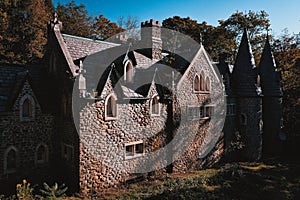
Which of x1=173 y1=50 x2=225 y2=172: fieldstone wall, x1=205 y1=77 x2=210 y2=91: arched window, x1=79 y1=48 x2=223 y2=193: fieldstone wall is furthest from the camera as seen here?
x1=205 y1=77 x2=210 y2=91: arched window

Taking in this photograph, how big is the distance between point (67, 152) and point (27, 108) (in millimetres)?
3206

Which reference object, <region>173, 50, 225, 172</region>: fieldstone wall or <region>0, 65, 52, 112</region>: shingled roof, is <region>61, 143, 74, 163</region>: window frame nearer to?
<region>0, 65, 52, 112</region>: shingled roof

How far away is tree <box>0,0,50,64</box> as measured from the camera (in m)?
27.2

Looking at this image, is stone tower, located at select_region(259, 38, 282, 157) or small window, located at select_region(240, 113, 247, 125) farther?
stone tower, located at select_region(259, 38, 282, 157)

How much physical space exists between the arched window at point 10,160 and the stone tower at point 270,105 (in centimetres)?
2022

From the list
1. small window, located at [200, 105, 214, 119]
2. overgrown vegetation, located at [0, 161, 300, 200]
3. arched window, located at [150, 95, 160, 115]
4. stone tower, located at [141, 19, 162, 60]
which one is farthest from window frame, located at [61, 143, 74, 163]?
small window, located at [200, 105, 214, 119]

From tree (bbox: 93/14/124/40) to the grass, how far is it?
27350 mm

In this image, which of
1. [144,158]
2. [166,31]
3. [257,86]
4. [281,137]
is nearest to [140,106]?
[144,158]

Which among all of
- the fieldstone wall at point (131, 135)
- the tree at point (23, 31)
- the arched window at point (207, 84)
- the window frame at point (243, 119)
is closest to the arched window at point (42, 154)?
the fieldstone wall at point (131, 135)

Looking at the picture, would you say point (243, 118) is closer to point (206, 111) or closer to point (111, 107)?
point (206, 111)

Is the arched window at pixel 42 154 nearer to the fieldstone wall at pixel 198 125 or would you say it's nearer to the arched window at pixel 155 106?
the arched window at pixel 155 106

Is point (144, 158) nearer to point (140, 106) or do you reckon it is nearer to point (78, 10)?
point (140, 106)

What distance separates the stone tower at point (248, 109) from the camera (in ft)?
65.2

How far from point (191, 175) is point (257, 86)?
1018cm
